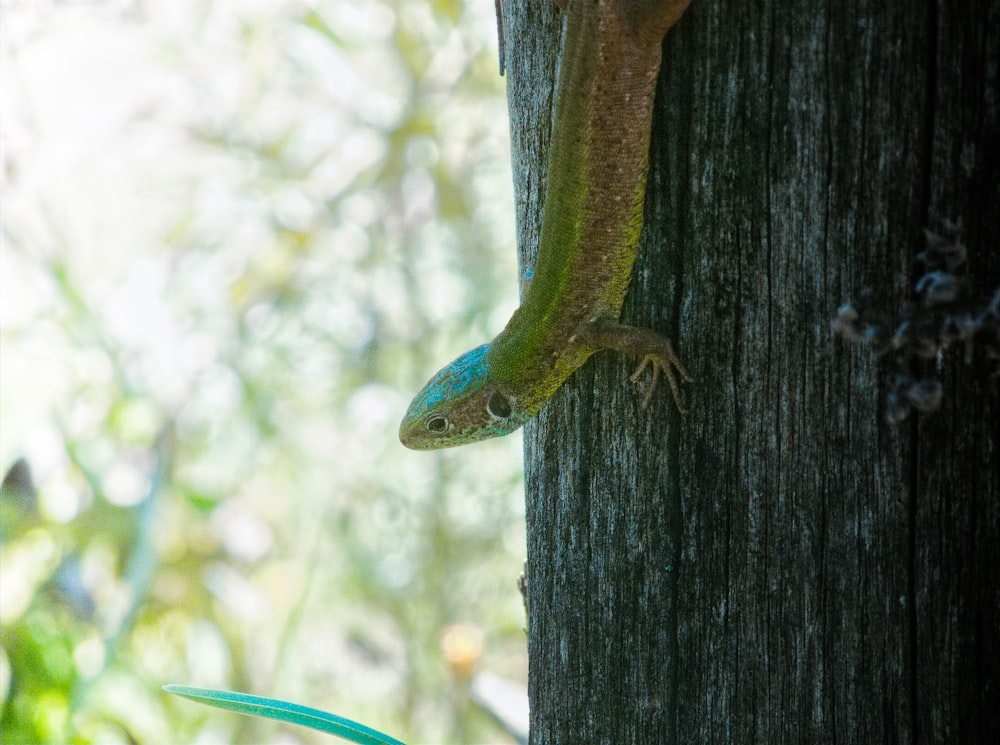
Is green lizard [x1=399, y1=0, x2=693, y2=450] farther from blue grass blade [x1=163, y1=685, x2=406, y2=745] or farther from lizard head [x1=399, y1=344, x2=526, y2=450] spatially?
blue grass blade [x1=163, y1=685, x2=406, y2=745]

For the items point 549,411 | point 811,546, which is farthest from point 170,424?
point 811,546

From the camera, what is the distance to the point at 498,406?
7.63ft

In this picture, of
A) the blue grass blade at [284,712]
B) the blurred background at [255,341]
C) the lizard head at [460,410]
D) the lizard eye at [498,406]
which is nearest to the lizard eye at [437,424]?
the lizard head at [460,410]

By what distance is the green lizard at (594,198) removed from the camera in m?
1.58

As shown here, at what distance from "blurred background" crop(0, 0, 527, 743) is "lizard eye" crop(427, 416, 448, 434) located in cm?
332

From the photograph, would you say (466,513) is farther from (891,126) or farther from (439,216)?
(891,126)

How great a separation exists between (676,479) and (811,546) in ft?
0.80

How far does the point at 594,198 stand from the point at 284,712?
4.20 feet

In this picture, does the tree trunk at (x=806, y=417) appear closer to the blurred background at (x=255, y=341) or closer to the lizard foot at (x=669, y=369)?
the lizard foot at (x=669, y=369)

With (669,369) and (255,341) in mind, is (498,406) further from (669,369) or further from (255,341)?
(255,341)

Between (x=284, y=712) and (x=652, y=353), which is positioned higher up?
(x=652, y=353)

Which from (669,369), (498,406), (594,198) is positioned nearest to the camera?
(669,369)

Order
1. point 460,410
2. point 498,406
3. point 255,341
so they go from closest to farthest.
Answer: point 498,406
point 460,410
point 255,341

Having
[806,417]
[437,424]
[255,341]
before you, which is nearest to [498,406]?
[437,424]
